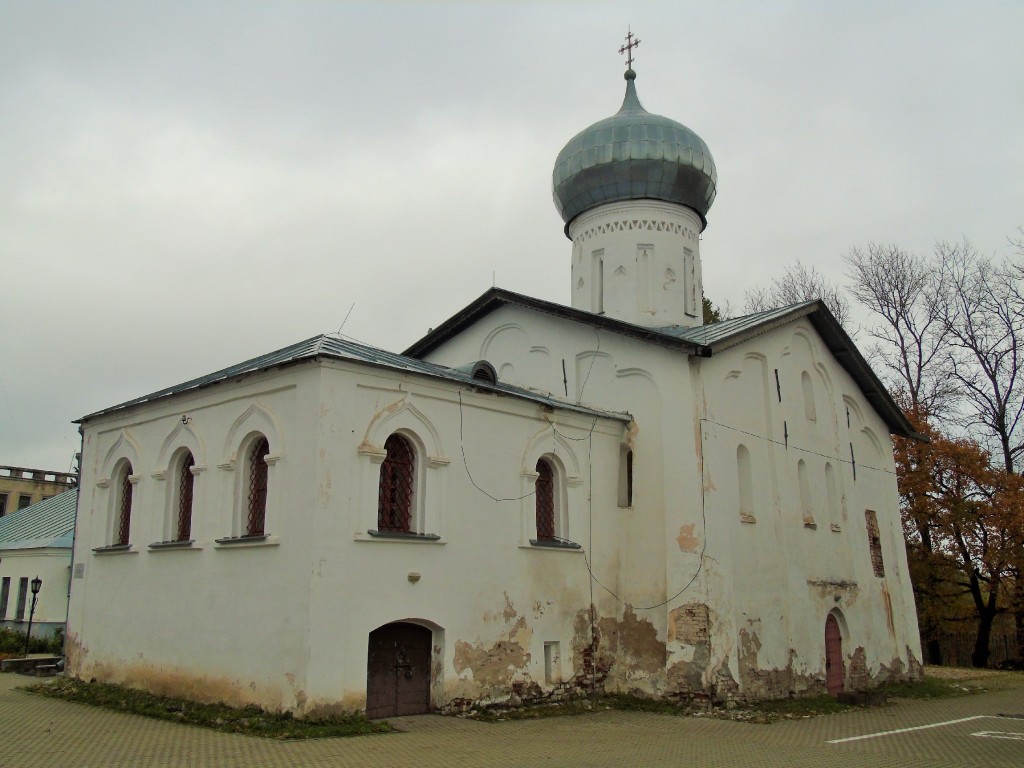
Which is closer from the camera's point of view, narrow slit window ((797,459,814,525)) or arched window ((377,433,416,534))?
arched window ((377,433,416,534))

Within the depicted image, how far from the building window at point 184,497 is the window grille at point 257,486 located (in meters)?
1.31

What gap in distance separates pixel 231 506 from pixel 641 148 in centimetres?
1047

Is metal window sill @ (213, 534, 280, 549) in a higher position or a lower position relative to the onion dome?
lower

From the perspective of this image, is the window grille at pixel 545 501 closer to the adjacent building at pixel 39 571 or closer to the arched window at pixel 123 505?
the arched window at pixel 123 505

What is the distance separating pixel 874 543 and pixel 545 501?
7954 millimetres

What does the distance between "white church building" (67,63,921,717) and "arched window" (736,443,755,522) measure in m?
0.09

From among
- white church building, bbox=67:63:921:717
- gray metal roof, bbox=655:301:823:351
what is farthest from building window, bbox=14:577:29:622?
gray metal roof, bbox=655:301:823:351

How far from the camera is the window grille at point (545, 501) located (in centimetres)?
1279

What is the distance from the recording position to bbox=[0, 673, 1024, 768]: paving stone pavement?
8109mm

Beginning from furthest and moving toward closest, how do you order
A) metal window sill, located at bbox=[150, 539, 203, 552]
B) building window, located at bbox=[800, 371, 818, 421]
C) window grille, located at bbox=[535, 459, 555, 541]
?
building window, located at bbox=[800, 371, 818, 421]
window grille, located at bbox=[535, 459, 555, 541]
metal window sill, located at bbox=[150, 539, 203, 552]

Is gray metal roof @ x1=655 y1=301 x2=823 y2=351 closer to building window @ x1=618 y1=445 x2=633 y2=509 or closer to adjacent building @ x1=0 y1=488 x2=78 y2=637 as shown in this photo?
building window @ x1=618 y1=445 x2=633 y2=509

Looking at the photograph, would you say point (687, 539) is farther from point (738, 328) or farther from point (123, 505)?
point (123, 505)

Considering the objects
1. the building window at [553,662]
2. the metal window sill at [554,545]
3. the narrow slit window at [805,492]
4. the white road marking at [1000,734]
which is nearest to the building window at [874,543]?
the narrow slit window at [805,492]

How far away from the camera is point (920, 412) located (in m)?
23.8
